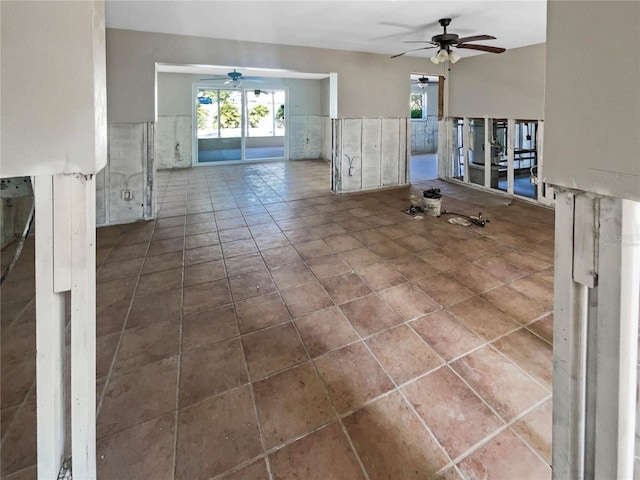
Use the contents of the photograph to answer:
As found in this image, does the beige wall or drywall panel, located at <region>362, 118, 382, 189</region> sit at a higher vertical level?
the beige wall

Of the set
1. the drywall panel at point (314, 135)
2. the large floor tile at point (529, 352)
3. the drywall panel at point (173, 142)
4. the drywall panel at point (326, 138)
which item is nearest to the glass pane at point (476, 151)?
the drywall panel at point (326, 138)

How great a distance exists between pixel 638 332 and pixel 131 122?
5699 millimetres

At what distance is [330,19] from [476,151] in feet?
14.6

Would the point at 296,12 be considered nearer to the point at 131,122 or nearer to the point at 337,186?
the point at 131,122

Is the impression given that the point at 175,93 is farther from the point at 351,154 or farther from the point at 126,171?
the point at 351,154

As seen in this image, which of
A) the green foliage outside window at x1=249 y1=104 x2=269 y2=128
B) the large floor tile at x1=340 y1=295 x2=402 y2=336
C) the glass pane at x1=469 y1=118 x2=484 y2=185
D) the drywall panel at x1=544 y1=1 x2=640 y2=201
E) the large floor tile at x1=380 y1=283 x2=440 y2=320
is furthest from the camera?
the green foliage outside window at x1=249 y1=104 x2=269 y2=128

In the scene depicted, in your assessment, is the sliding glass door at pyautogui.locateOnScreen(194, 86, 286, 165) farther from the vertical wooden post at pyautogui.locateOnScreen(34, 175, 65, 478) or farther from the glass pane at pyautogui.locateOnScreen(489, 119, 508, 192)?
the vertical wooden post at pyautogui.locateOnScreen(34, 175, 65, 478)

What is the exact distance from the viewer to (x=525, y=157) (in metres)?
7.14

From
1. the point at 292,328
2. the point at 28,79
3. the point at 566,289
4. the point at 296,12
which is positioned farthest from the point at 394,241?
the point at 28,79

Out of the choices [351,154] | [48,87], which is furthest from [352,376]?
[351,154]

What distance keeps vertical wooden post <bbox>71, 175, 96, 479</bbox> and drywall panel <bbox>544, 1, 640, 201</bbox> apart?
130 cm

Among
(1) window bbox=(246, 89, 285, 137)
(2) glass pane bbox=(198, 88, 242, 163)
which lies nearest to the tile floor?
(2) glass pane bbox=(198, 88, 242, 163)

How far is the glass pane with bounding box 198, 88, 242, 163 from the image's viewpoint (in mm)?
11658

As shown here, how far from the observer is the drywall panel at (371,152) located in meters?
6.87
